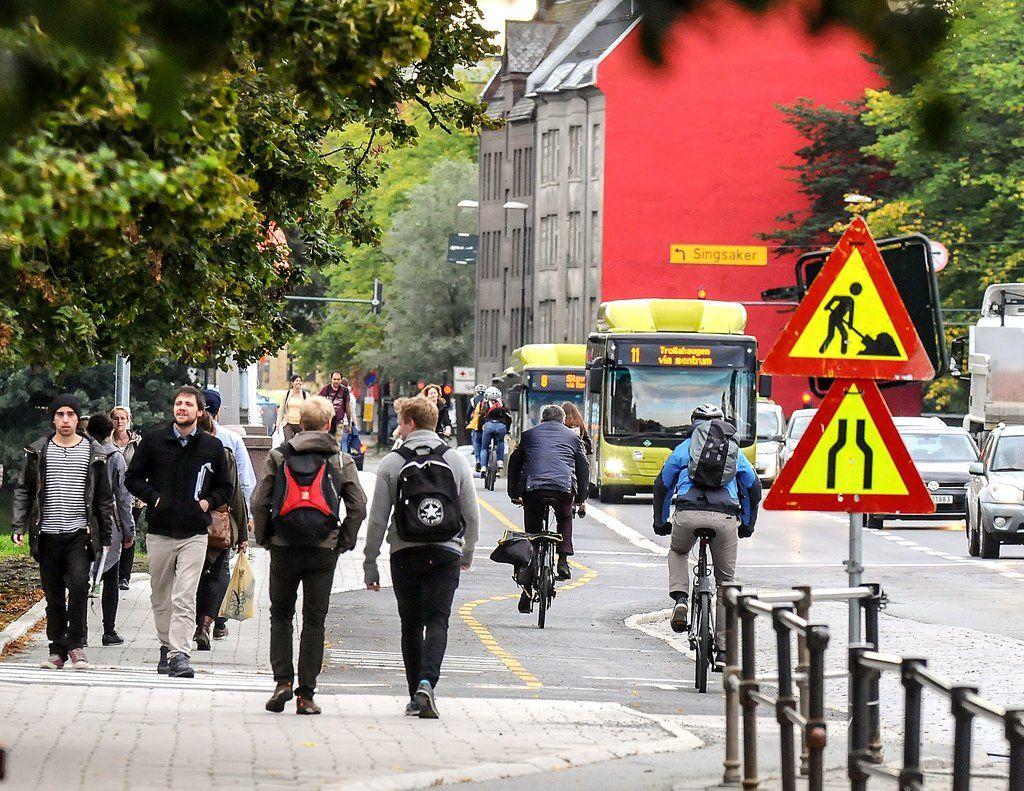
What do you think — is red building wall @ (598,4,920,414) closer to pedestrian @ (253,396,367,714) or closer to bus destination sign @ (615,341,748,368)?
bus destination sign @ (615,341,748,368)

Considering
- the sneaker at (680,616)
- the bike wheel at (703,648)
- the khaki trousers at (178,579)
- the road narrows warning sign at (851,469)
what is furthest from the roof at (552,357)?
the road narrows warning sign at (851,469)

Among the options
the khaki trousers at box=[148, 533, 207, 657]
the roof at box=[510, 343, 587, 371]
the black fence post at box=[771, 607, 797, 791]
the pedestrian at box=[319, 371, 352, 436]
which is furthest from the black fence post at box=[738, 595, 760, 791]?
the roof at box=[510, 343, 587, 371]

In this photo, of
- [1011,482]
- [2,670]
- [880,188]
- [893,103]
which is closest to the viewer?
[893,103]

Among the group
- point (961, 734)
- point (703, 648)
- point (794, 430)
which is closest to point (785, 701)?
point (961, 734)

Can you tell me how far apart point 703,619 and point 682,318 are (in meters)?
26.2

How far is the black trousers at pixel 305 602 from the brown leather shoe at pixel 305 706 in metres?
0.02

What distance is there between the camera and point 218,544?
48.2ft

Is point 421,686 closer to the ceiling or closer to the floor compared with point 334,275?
closer to the floor

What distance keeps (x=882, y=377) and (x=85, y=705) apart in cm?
425

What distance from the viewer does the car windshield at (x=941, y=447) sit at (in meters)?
35.9

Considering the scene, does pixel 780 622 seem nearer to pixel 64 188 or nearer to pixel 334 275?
pixel 64 188

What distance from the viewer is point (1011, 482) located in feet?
91.1

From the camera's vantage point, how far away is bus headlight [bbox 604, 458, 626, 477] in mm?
40094

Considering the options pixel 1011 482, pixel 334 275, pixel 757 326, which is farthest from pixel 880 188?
pixel 1011 482
